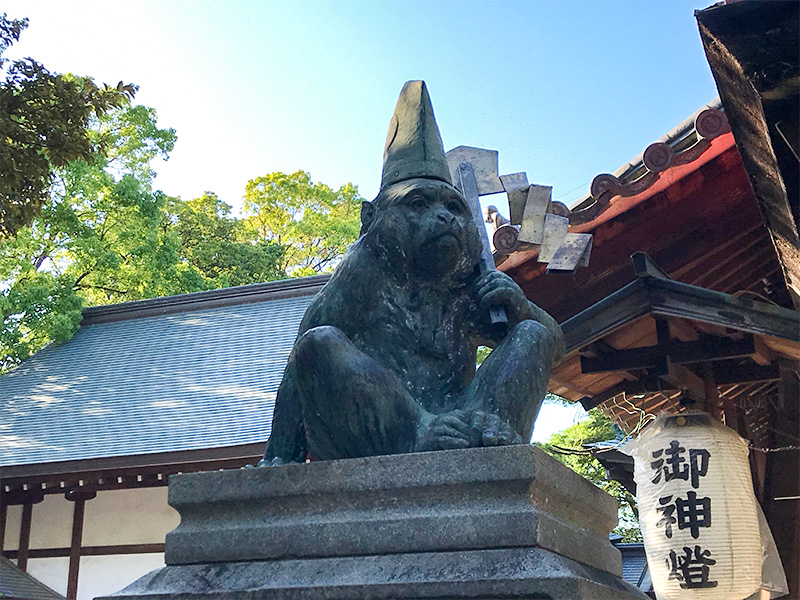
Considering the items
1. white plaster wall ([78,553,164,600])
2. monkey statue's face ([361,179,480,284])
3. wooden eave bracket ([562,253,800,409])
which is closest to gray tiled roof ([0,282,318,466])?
white plaster wall ([78,553,164,600])

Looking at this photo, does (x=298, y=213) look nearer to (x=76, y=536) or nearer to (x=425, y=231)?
(x=76, y=536)

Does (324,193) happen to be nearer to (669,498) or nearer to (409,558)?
(669,498)

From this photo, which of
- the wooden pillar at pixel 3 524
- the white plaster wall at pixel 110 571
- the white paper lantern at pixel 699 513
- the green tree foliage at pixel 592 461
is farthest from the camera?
the green tree foliage at pixel 592 461

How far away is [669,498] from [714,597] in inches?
24.0

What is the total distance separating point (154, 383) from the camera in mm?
11984

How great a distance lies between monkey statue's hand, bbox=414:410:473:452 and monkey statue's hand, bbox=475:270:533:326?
16.7 inches

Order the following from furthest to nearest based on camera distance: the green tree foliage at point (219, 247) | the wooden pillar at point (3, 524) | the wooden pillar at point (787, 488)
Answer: the green tree foliage at point (219, 247)
the wooden pillar at point (3, 524)
the wooden pillar at point (787, 488)

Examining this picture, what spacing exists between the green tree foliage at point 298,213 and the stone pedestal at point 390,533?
19.3 m

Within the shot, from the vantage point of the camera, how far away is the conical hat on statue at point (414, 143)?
9.20 feet

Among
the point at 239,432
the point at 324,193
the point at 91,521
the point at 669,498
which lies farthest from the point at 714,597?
the point at 324,193

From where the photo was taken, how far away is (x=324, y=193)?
867 inches

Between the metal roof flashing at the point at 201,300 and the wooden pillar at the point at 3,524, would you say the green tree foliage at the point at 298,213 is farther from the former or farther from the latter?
the wooden pillar at the point at 3,524

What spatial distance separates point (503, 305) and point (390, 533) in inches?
33.5

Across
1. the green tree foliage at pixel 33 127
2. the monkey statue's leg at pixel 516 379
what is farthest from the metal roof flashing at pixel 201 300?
the monkey statue's leg at pixel 516 379
